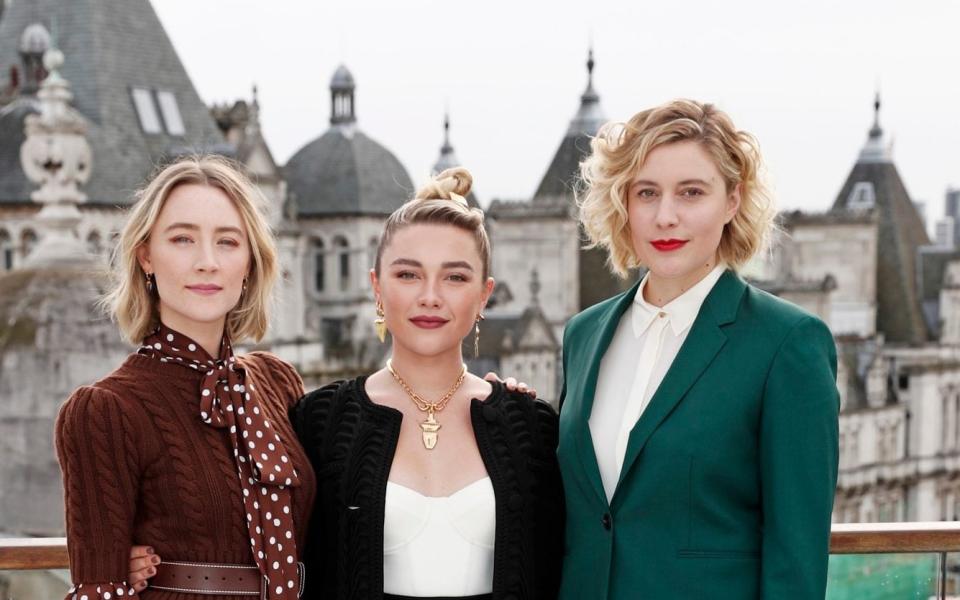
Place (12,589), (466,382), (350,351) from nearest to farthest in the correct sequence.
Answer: (466,382) → (12,589) → (350,351)

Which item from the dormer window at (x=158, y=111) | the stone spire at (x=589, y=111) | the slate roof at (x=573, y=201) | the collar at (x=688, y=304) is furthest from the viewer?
the stone spire at (x=589, y=111)

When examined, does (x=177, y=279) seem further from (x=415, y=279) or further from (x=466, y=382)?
(x=466, y=382)

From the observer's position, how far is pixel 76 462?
3385 millimetres

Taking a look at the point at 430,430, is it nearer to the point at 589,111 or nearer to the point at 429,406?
the point at 429,406

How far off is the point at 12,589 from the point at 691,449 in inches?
117

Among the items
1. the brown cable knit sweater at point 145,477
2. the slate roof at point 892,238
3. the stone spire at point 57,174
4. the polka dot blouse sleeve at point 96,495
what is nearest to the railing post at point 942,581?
the brown cable knit sweater at point 145,477

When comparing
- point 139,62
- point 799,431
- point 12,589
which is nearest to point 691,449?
point 799,431

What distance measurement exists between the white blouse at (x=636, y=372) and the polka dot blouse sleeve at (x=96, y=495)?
1.43 meters

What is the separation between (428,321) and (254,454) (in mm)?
718

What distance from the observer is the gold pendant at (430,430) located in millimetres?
3900

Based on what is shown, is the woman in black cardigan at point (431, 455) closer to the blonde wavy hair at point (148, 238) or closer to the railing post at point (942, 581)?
the blonde wavy hair at point (148, 238)

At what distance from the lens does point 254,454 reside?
3.60 metres

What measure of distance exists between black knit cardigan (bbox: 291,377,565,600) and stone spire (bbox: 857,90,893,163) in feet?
167

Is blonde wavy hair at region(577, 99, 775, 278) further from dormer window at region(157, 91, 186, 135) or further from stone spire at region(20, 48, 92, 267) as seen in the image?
dormer window at region(157, 91, 186, 135)
